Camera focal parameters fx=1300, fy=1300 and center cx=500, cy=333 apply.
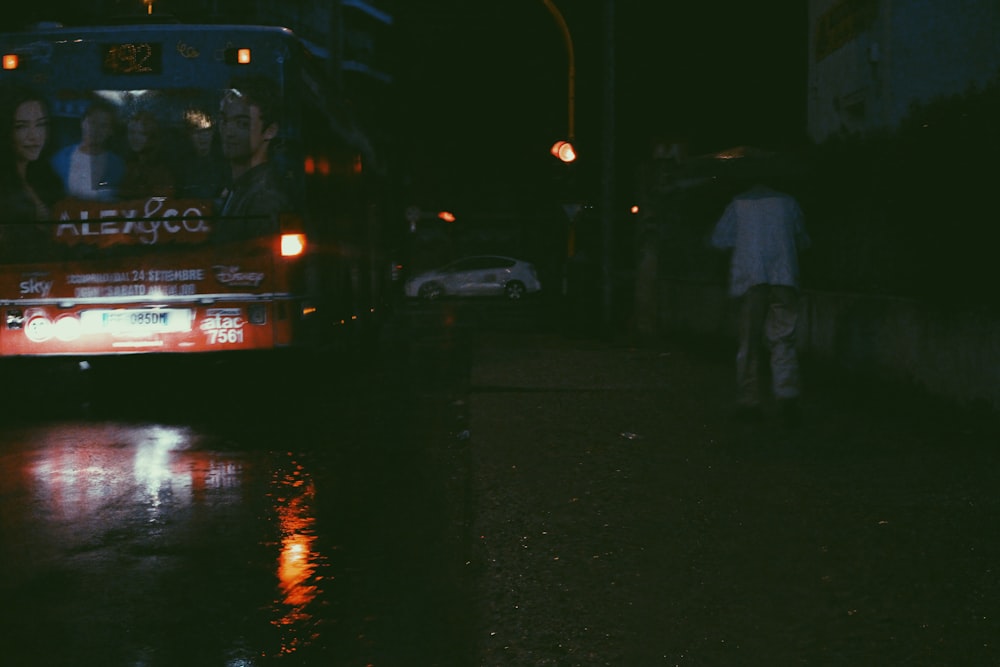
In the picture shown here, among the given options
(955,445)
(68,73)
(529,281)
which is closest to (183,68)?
(68,73)

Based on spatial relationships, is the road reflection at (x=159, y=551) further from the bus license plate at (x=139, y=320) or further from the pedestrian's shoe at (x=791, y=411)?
the pedestrian's shoe at (x=791, y=411)

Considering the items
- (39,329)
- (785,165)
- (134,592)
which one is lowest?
(134,592)

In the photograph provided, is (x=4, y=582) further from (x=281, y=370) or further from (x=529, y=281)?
(x=529, y=281)

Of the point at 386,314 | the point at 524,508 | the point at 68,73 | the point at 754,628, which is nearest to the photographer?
the point at 754,628

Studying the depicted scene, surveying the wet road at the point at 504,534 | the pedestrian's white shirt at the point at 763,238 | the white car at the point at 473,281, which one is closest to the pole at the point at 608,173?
the wet road at the point at 504,534

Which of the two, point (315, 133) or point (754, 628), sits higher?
point (315, 133)

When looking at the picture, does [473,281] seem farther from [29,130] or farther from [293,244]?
[29,130]

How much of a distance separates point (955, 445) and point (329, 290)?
5.95 m

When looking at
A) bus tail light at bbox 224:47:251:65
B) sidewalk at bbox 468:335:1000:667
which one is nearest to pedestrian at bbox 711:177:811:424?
A: sidewalk at bbox 468:335:1000:667

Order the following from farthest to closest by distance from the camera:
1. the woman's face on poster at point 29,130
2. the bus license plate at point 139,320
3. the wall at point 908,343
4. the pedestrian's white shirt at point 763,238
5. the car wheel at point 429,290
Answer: the car wheel at point 429,290 → the bus license plate at point 139,320 → the woman's face on poster at point 29,130 → the pedestrian's white shirt at point 763,238 → the wall at point 908,343

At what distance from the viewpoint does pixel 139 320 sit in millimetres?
10516

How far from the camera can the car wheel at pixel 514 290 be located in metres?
37.8

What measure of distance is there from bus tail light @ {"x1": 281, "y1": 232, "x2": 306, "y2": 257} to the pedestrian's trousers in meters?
3.68

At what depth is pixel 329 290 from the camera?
1205cm
